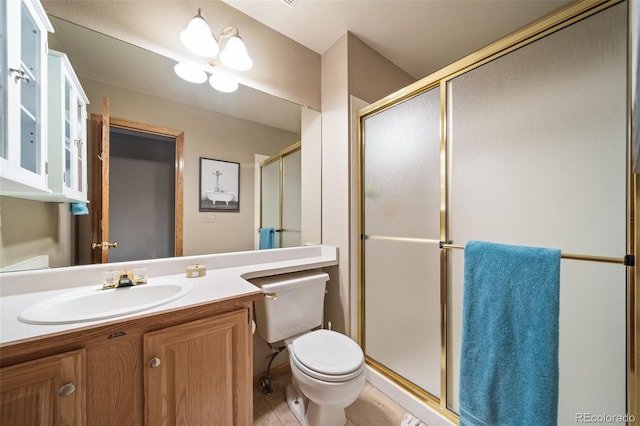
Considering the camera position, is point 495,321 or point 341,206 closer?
point 495,321

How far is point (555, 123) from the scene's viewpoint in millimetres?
925

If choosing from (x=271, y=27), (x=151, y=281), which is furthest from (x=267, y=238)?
(x=271, y=27)

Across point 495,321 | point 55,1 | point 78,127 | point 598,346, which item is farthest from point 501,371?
point 55,1

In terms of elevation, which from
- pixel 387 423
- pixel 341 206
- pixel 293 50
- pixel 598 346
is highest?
pixel 293 50

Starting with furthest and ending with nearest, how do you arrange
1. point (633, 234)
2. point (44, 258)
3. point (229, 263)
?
1. point (229, 263)
2. point (44, 258)
3. point (633, 234)

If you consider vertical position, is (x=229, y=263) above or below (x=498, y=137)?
below

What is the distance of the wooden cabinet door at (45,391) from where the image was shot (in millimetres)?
586

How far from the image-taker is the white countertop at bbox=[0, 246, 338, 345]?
2.21ft

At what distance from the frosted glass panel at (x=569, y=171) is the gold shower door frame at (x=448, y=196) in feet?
0.09

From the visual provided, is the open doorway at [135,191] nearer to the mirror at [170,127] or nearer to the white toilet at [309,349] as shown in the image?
the mirror at [170,127]

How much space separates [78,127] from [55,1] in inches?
21.8

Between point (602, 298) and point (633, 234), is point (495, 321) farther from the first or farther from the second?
point (633, 234)

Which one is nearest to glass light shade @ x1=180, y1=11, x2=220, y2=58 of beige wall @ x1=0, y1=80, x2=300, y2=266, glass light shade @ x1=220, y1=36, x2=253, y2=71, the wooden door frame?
glass light shade @ x1=220, y1=36, x2=253, y2=71

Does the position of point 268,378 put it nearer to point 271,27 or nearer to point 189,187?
point 189,187
